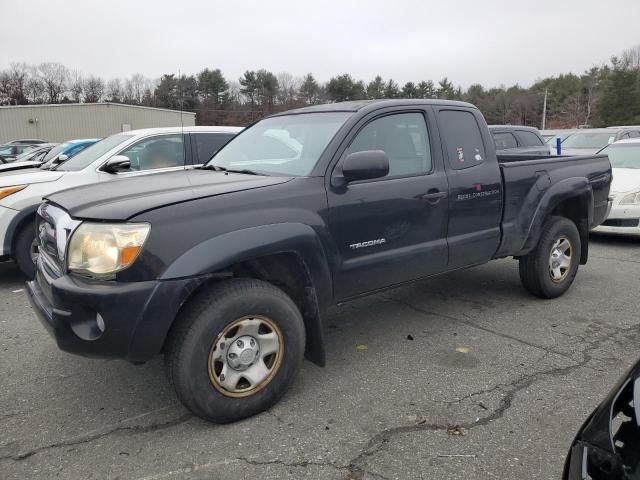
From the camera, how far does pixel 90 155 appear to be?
6.50m

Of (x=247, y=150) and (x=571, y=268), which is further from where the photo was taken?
(x=571, y=268)

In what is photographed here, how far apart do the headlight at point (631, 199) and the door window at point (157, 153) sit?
626 cm

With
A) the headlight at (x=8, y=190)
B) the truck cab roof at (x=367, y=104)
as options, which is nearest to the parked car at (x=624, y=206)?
the truck cab roof at (x=367, y=104)

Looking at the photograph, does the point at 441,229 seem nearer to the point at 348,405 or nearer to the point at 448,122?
the point at 448,122

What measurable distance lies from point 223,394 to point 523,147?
10.2m

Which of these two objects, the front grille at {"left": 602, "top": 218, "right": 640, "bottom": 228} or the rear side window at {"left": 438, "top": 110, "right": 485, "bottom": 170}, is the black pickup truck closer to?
the rear side window at {"left": 438, "top": 110, "right": 485, "bottom": 170}

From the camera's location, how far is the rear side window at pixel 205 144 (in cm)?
673

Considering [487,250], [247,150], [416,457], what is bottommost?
[416,457]

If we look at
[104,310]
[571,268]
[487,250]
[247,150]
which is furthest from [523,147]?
[104,310]

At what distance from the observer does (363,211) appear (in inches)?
133

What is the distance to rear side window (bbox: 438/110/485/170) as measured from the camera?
4051 millimetres

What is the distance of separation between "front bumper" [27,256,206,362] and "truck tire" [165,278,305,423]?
132 mm

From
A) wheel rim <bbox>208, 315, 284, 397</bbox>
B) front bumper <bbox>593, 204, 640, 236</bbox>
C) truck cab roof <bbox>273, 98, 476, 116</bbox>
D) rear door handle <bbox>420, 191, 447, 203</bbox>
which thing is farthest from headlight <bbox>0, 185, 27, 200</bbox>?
front bumper <bbox>593, 204, 640, 236</bbox>

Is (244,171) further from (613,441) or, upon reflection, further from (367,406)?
(613,441)
